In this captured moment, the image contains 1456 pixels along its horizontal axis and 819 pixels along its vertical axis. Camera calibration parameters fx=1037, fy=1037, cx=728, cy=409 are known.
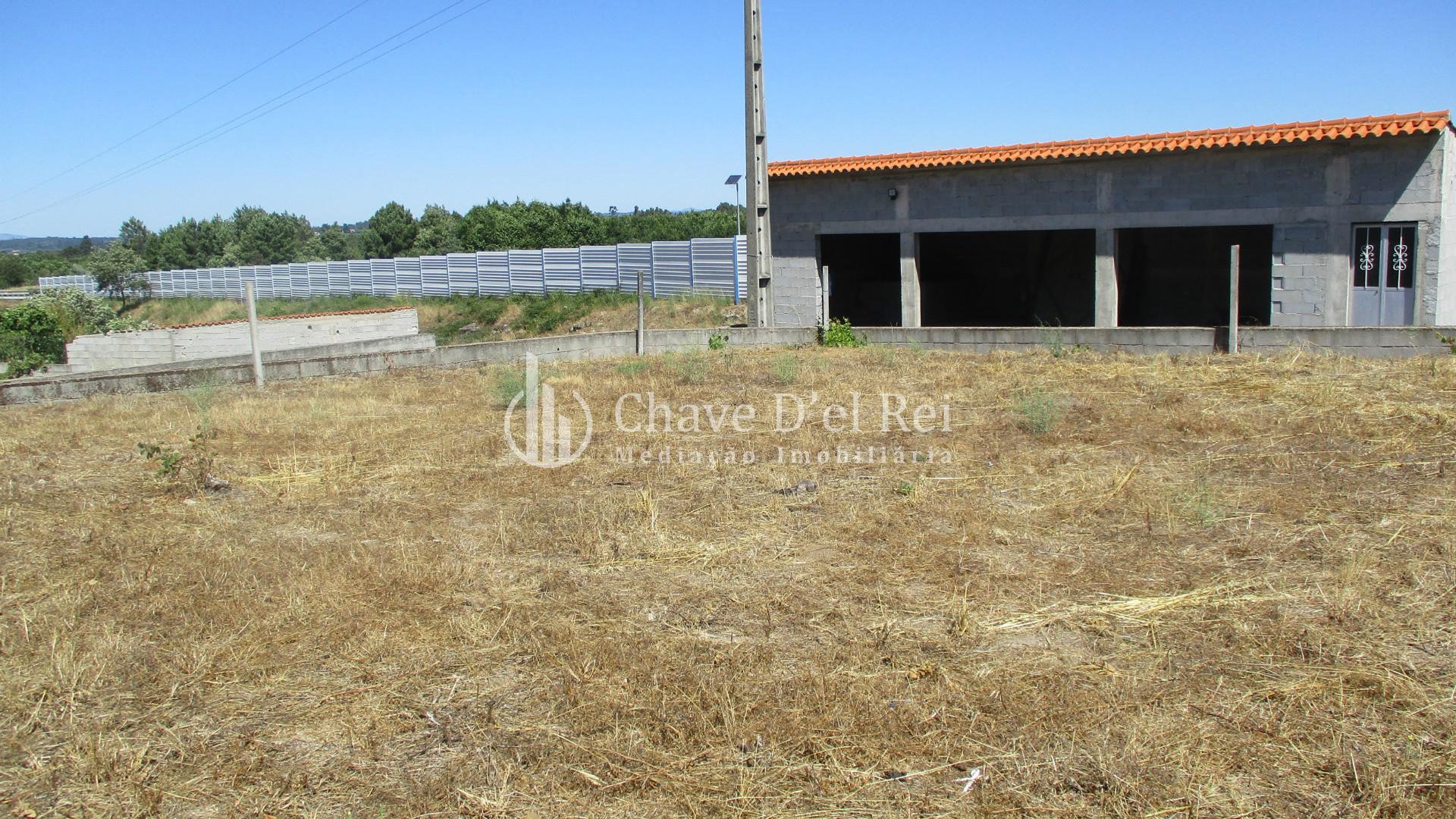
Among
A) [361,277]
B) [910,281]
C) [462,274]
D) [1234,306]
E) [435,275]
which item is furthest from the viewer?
[361,277]

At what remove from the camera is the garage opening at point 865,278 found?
923 inches

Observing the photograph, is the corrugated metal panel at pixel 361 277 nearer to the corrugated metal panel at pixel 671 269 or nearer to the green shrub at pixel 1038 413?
the corrugated metal panel at pixel 671 269

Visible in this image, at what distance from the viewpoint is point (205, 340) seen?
81.5 ft

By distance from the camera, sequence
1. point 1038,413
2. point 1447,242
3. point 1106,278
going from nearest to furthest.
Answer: point 1038,413 → point 1447,242 → point 1106,278

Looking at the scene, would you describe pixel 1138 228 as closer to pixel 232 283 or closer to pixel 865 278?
pixel 865 278

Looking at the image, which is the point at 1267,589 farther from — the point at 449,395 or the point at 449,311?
the point at 449,311

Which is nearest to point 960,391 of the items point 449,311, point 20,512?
point 20,512

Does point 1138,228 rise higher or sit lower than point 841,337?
higher

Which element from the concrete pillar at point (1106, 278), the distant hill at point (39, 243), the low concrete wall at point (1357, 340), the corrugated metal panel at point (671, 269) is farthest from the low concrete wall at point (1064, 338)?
the distant hill at point (39, 243)

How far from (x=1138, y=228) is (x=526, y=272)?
25.2 metres

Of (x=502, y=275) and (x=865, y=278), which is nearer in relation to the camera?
(x=865, y=278)

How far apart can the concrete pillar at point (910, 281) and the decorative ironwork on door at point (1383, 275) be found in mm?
Result: 7165

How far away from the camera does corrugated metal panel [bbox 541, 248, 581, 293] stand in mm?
37094

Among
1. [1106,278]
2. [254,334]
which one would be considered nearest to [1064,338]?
[1106,278]
